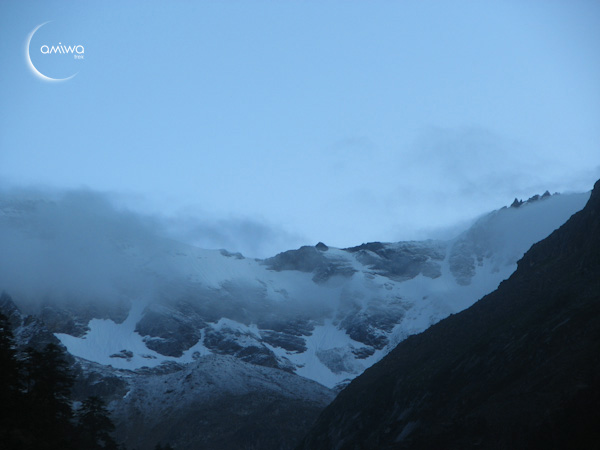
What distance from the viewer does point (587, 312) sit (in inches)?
3135

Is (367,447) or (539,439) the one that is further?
(367,447)

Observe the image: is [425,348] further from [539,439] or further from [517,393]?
[539,439]

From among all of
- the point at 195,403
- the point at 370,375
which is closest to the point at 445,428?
the point at 370,375

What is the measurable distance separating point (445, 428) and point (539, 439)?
1588cm

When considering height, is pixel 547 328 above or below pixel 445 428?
above

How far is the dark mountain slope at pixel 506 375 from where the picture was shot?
212 feet

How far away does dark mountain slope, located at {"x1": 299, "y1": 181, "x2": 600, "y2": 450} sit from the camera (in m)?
64.8

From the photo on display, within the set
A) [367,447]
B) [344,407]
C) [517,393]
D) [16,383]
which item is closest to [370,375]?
[344,407]

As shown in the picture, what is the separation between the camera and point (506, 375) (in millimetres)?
81250

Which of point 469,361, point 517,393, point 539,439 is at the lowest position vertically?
point 539,439

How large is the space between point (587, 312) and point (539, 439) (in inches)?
844

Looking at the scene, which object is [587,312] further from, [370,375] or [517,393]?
[370,375]

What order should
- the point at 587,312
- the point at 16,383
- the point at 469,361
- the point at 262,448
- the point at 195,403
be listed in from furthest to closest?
the point at 195,403 < the point at 262,448 < the point at 469,361 < the point at 587,312 < the point at 16,383

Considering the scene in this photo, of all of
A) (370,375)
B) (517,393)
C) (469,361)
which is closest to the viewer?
(517,393)
